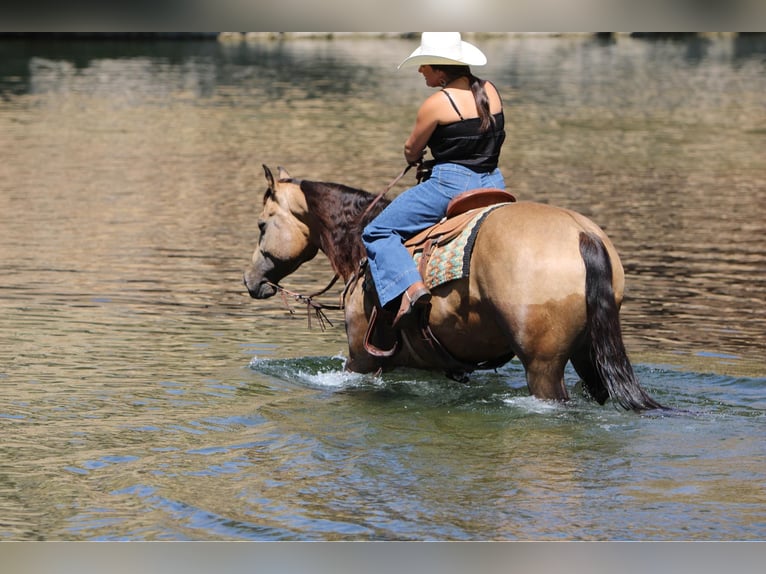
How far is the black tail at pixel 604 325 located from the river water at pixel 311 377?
0.94ft

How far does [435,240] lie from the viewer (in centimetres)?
612

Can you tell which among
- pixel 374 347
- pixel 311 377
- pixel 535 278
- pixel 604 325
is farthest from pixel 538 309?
pixel 311 377

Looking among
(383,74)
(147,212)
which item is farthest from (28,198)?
(383,74)

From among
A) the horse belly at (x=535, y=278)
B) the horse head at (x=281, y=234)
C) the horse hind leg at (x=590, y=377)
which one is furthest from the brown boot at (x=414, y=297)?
the horse head at (x=281, y=234)

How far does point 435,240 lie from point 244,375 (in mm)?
2165

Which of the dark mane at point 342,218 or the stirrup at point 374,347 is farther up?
the dark mane at point 342,218

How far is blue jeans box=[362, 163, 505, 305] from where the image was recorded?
614cm

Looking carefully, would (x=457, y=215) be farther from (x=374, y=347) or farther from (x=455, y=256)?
(x=374, y=347)

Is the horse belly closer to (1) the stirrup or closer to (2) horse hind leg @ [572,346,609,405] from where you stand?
(2) horse hind leg @ [572,346,609,405]

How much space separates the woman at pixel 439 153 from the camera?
5926mm

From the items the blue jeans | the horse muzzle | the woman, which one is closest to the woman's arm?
the woman

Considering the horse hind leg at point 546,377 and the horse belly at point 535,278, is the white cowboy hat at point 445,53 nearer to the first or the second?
the horse belly at point 535,278

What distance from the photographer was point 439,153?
617 centimetres
